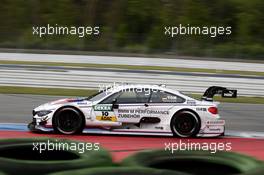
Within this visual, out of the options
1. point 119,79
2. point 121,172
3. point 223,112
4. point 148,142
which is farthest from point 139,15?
point 121,172

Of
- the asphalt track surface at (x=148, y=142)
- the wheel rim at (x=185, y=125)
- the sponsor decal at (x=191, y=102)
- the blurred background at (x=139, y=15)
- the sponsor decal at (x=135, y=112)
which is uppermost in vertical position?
the blurred background at (x=139, y=15)

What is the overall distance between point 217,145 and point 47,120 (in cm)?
356

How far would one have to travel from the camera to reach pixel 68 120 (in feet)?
36.4

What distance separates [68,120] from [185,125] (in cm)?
247

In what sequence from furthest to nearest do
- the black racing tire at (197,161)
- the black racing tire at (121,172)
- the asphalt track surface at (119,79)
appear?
the asphalt track surface at (119,79) → the black racing tire at (197,161) → the black racing tire at (121,172)

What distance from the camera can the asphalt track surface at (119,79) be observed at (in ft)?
70.5

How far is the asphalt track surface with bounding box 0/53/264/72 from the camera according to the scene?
26.0m

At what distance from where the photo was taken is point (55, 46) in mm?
30219

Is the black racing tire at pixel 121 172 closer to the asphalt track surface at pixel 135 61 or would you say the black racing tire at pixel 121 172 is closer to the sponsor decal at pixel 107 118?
the sponsor decal at pixel 107 118

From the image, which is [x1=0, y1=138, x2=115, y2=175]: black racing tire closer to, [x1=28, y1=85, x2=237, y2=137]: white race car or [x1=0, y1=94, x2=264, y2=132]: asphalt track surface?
[x1=28, y1=85, x2=237, y2=137]: white race car

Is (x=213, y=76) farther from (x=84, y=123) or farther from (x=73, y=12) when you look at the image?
(x=73, y=12)

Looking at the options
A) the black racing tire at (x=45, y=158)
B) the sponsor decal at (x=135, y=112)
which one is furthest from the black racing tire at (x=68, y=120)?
the black racing tire at (x=45, y=158)

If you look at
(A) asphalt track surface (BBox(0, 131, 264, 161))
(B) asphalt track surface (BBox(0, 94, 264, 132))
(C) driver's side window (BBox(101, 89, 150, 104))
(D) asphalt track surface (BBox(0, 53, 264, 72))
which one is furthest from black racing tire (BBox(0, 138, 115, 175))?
(D) asphalt track surface (BBox(0, 53, 264, 72))

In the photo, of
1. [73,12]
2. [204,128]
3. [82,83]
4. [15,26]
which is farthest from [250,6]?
[204,128]
